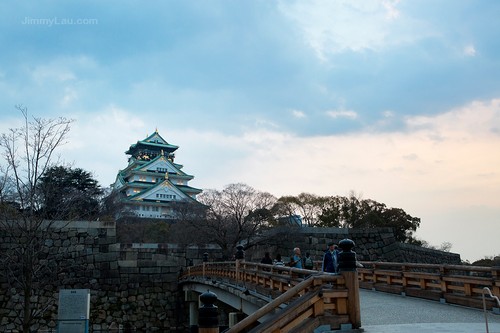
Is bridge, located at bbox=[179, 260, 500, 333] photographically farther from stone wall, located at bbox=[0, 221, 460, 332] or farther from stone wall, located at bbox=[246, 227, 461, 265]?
stone wall, located at bbox=[246, 227, 461, 265]

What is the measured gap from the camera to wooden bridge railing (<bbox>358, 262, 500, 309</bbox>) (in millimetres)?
8938

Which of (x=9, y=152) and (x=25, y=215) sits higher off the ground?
(x=9, y=152)

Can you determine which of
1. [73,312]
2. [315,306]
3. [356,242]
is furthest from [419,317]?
[356,242]

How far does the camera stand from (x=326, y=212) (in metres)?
43.2

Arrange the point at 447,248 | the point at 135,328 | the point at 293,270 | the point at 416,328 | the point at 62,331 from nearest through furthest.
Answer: the point at 416,328 < the point at 293,270 < the point at 62,331 < the point at 135,328 < the point at 447,248

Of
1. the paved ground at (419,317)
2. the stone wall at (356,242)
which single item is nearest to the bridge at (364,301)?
the paved ground at (419,317)

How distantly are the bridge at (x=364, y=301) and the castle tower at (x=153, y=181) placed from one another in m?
41.5

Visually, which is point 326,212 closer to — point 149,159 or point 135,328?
point 135,328

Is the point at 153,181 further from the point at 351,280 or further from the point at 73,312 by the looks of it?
the point at 351,280

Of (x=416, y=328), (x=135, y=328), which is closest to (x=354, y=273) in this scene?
(x=416, y=328)

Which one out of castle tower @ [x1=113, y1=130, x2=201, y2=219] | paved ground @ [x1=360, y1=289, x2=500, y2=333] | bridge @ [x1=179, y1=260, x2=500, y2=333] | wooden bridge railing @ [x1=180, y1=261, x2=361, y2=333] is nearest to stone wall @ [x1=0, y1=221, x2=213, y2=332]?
bridge @ [x1=179, y1=260, x2=500, y2=333]

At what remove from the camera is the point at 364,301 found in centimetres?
1036

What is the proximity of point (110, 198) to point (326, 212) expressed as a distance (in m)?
22.9

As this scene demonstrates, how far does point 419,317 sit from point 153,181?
6496 cm
